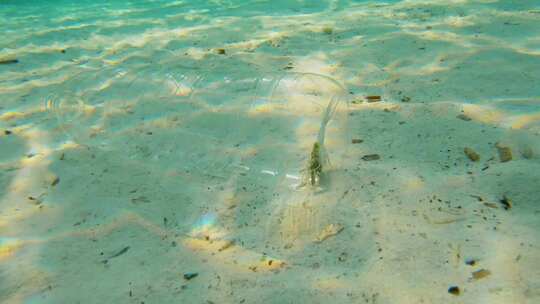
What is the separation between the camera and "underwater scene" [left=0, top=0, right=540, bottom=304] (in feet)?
5.99

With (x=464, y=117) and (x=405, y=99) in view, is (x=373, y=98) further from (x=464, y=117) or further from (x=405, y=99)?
(x=464, y=117)

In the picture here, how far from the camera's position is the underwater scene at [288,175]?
183cm

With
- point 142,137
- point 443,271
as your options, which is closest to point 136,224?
point 142,137

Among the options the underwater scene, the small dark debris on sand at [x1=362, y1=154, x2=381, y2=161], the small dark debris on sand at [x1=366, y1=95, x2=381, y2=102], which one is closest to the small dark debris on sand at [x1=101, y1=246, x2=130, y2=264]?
the underwater scene

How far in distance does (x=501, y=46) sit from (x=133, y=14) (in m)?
8.22

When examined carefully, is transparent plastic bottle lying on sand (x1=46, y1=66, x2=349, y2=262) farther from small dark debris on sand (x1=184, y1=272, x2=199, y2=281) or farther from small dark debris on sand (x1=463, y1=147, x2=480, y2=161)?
small dark debris on sand (x1=463, y1=147, x2=480, y2=161)

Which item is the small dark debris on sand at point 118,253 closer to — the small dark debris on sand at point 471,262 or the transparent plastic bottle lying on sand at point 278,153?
the transparent plastic bottle lying on sand at point 278,153

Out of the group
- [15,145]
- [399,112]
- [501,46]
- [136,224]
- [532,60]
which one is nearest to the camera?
[136,224]

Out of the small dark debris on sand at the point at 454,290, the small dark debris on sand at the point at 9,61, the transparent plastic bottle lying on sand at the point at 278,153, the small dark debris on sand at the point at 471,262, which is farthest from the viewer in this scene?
the small dark debris on sand at the point at 9,61

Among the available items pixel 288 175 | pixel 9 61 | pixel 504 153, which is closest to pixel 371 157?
pixel 288 175

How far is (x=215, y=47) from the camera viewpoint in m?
5.41

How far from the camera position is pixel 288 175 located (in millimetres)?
2555

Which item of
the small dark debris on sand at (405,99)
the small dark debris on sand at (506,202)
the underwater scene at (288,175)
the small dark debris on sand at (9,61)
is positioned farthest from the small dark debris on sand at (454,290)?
the small dark debris on sand at (9,61)

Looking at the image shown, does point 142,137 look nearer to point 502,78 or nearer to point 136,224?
point 136,224
